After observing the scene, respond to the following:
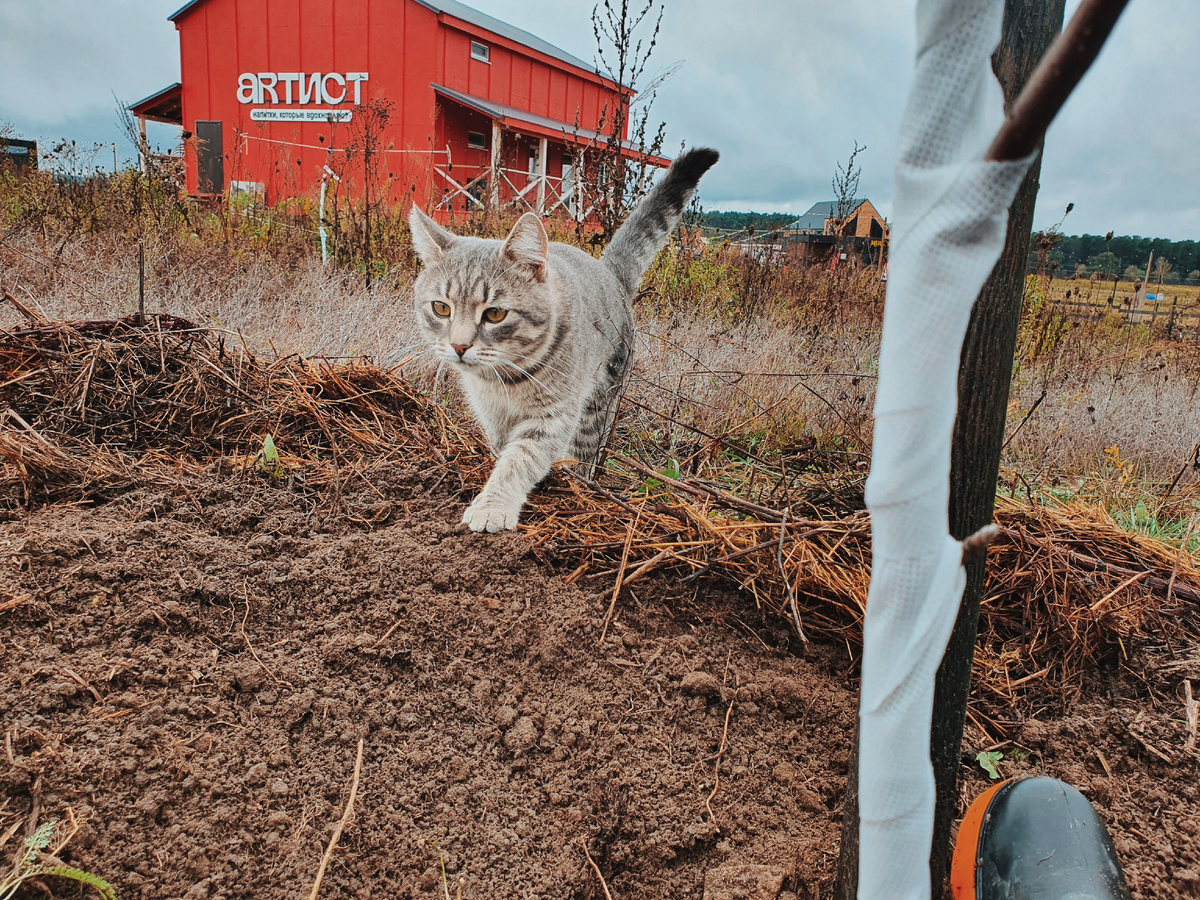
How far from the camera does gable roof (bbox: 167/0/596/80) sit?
1617 centimetres

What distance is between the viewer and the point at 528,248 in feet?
8.73

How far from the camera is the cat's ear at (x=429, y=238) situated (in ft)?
9.30

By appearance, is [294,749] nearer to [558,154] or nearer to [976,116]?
[976,116]

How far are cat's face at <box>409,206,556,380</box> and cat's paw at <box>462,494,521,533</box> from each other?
2.22ft

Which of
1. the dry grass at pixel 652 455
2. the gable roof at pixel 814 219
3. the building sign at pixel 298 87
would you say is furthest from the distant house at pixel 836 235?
the building sign at pixel 298 87

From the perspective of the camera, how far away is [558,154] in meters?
19.0

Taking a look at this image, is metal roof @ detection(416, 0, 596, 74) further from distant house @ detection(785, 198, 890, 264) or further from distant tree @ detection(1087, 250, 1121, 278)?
distant tree @ detection(1087, 250, 1121, 278)

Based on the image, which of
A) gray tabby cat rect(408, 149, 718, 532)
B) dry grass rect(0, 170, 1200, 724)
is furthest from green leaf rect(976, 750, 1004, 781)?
gray tabby cat rect(408, 149, 718, 532)

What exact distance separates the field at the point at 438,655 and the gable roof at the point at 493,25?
16.6m

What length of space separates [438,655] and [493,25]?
69.7 ft

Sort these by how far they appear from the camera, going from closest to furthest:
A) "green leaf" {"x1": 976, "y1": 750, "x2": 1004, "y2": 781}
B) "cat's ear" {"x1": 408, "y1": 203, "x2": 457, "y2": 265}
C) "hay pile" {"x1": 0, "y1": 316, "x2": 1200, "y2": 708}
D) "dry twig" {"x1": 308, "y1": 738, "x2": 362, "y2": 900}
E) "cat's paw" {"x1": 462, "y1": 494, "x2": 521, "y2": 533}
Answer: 1. "dry twig" {"x1": 308, "y1": 738, "x2": 362, "y2": 900}
2. "green leaf" {"x1": 976, "y1": 750, "x2": 1004, "y2": 781}
3. "hay pile" {"x1": 0, "y1": 316, "x2": 1200, "y2": 708}
4. "cat's paw" {"x1": 462, "y1": 494, "x2": 521, "y2": 533}
5. "cat's ear" {"x1": 408, "y1": 203, "x2": 457, "y2": 265}

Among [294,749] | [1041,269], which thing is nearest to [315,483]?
[294,749]

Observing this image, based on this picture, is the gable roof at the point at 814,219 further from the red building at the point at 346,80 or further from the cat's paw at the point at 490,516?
the cat's paw at the point at 490,516

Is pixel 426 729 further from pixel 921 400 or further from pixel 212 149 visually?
pixel 212 149
